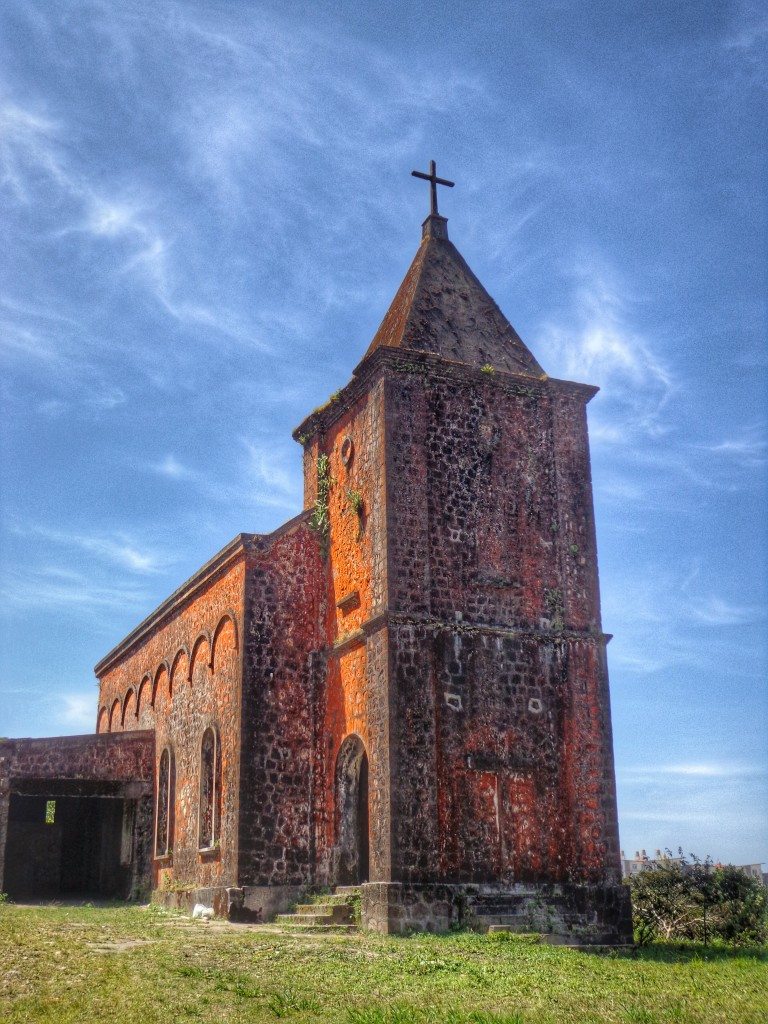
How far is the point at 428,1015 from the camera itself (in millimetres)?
9578

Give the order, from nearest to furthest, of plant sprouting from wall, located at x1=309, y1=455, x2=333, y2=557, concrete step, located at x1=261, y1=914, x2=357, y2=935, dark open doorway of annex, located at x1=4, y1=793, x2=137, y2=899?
1. concrete step, located at x1=261, y1=914, x2=357, y2=935
2. plant sprouting from wall, located at x1=309, y1=455, x2=333, y2=557
3. dark open doorway of annex, located at x1=4, y1=793, x2=137, y2=899

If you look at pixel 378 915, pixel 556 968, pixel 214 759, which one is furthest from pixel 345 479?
pixel 556 968

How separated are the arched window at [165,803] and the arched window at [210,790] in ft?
7.03

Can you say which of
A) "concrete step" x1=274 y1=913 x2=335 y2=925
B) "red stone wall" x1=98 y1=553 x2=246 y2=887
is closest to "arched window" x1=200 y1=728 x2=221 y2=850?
"red stone wall" x1=98 y1=553 x2=246 y2=887

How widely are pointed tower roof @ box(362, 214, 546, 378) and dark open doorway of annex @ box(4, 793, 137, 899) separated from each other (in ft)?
41.5

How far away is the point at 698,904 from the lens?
18.6 m

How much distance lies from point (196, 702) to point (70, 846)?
24.6ft

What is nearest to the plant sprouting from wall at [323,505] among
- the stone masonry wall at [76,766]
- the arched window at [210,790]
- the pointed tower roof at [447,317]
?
the pointed tower roof at [447,317]

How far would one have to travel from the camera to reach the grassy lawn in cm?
969

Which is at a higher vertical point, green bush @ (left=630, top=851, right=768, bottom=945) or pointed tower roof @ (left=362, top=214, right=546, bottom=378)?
pointed tower roof @ (left=362, top=214, right=546, bottom=378)

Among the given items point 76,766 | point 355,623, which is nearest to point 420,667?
point 355,623

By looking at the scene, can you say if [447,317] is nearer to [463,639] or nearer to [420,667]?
[463,639]

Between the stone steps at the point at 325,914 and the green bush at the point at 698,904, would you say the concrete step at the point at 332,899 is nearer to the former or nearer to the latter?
the stone steps at the point at 325,914

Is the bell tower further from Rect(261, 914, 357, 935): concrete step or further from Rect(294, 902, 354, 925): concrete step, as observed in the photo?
Rect(294, 902, 354, 925): concrete step
